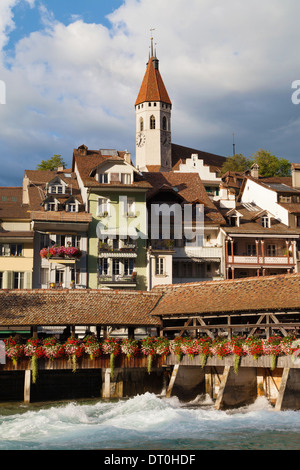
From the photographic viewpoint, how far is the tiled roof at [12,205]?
51531 millimetres

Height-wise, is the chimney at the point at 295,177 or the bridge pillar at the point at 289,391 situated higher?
the chimney at the point at 295,177

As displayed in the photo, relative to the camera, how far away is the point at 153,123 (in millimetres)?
107125

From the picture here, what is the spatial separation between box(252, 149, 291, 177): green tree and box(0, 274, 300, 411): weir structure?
4733 cm

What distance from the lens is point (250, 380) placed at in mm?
32500

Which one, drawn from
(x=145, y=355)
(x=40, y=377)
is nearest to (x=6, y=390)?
(x=40, y=377)

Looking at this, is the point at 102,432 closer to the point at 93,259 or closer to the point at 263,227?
the point at 93,259

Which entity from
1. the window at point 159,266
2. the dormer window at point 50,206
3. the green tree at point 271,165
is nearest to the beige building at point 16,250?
the dormer window at point 50,206

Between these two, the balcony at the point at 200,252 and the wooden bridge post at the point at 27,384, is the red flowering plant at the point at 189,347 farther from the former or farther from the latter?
the balcony at the point at 200,252

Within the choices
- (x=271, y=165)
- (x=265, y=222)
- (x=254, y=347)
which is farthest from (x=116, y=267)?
(x=271, y=165)

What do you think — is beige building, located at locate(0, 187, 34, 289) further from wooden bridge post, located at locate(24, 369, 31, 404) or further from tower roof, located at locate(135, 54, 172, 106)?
tower roof, located at locate(135, 54, 172, 106)

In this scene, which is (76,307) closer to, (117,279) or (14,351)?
(14,351)

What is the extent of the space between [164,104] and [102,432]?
87134 mm

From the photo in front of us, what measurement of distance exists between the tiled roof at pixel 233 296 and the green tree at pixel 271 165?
48.1 meters

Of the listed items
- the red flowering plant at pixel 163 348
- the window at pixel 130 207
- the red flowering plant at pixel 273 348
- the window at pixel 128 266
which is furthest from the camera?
the window at pixel 130 207
